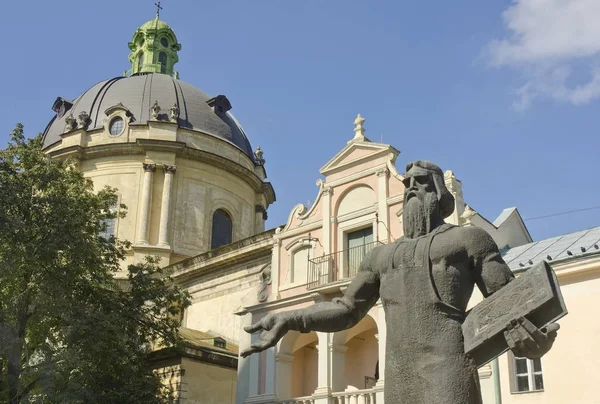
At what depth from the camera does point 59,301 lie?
62.1ft

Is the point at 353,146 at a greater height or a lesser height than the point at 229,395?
greater

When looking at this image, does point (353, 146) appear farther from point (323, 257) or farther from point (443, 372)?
point (443, 372)

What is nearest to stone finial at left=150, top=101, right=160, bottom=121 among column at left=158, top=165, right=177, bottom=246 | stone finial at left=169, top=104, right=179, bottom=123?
stone finial at left=169, top=104, right=179, bottom=123

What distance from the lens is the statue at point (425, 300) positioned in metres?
4.27

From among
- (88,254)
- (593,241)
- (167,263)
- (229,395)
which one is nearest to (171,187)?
(167,263)

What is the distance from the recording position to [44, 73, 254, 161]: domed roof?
41.3m

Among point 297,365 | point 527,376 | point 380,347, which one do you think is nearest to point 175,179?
point 297,365

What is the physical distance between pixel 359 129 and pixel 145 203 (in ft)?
56.9

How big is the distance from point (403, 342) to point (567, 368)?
13.7 metres

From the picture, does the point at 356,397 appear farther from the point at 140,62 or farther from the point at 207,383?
the point at 140,62

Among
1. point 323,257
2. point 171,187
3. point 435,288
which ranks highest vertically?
point 171,187

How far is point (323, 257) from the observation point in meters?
22.7

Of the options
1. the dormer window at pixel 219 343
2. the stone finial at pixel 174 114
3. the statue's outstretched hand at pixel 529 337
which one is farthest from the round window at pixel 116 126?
the statue's outstretched hand at pixel 529 337

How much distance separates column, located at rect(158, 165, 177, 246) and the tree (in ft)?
52.8
